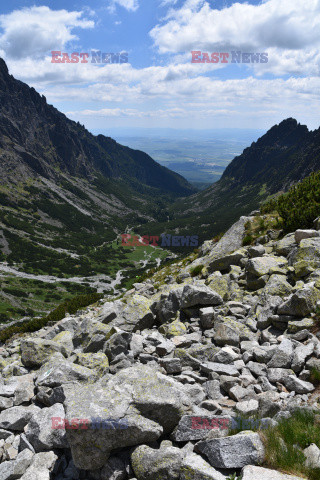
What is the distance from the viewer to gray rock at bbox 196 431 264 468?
5.82m

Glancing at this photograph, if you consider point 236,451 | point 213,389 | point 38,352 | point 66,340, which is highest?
point 236,451

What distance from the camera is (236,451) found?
592cm

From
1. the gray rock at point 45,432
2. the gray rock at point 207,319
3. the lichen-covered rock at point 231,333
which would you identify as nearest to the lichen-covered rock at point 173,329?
the gray rock at point 207,319

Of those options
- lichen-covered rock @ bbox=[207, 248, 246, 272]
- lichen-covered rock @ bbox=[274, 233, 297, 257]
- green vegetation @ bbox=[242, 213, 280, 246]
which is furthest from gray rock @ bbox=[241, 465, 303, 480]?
green vegetation @ bbox=[242, 213, 280, 246]

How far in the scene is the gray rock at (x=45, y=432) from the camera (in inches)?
309

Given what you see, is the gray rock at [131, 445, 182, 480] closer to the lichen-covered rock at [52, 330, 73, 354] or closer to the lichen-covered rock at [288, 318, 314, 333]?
the lichen-covered rock at [288, 318, 314, 333]

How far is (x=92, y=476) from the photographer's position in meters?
7.07

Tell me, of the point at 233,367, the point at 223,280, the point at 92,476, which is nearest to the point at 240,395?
the point at 233,367

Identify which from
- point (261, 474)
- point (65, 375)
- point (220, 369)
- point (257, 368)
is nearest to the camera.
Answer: point (261, 474)

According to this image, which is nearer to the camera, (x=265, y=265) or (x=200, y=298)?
(x=200, y=298)

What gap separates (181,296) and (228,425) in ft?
30.2

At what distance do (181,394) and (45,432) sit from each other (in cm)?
414

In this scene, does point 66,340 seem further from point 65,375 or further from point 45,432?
point 45,432

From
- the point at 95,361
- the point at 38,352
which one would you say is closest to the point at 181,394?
the point at 95,361
